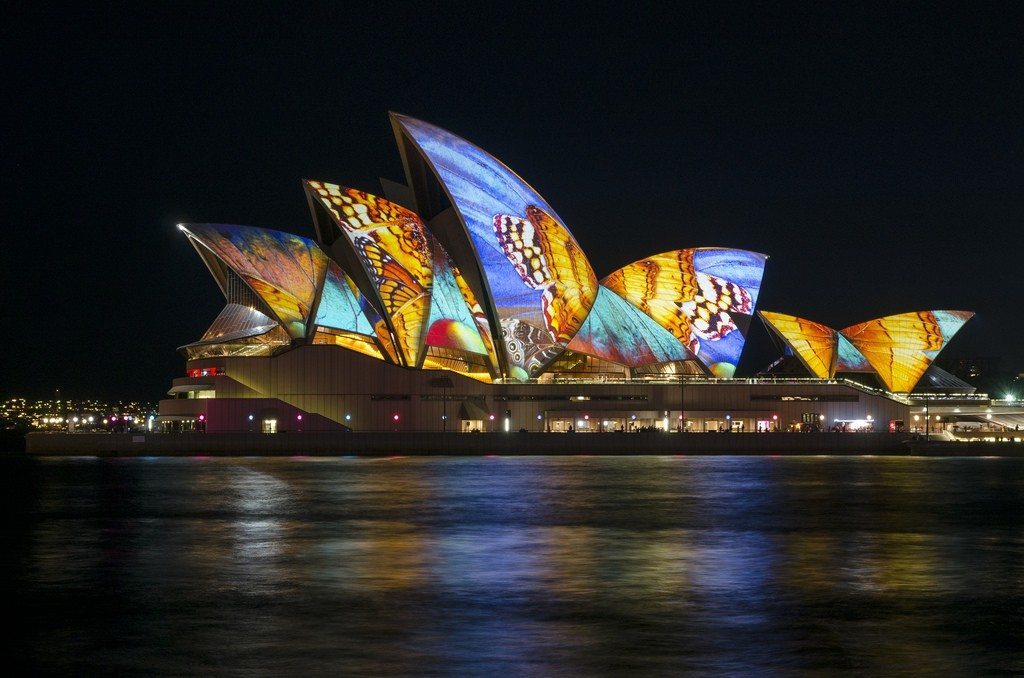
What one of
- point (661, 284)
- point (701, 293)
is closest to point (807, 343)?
point (701, 293)

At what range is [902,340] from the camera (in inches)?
3145

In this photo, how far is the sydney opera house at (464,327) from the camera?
198 ft

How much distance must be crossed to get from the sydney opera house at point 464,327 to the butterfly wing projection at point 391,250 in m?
0.10

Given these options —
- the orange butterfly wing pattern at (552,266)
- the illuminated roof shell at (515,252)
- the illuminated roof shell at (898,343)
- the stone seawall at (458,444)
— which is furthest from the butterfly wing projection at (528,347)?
the illuminated roof shell at (898,343)

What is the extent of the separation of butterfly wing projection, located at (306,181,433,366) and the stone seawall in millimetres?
5740

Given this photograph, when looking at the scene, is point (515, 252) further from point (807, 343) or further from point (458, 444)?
point (807, 343)

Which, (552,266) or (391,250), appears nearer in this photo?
(391,250)

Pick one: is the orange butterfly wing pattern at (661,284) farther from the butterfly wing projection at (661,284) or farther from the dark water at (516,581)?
the dark water at (516,581)

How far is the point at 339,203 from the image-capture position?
58531 millimetres

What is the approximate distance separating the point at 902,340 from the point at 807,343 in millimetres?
7661

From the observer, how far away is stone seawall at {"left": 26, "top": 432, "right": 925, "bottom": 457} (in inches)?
2485

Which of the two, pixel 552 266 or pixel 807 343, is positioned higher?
pixel 552 266

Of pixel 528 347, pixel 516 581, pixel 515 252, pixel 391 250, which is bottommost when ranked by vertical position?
pixel 516 581

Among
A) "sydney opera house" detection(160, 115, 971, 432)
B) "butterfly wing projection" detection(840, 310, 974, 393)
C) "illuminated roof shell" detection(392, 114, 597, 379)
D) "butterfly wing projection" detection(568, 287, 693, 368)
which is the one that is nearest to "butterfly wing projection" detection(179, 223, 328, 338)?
"sydney opera house" detection(160, 115, 971, 432)
